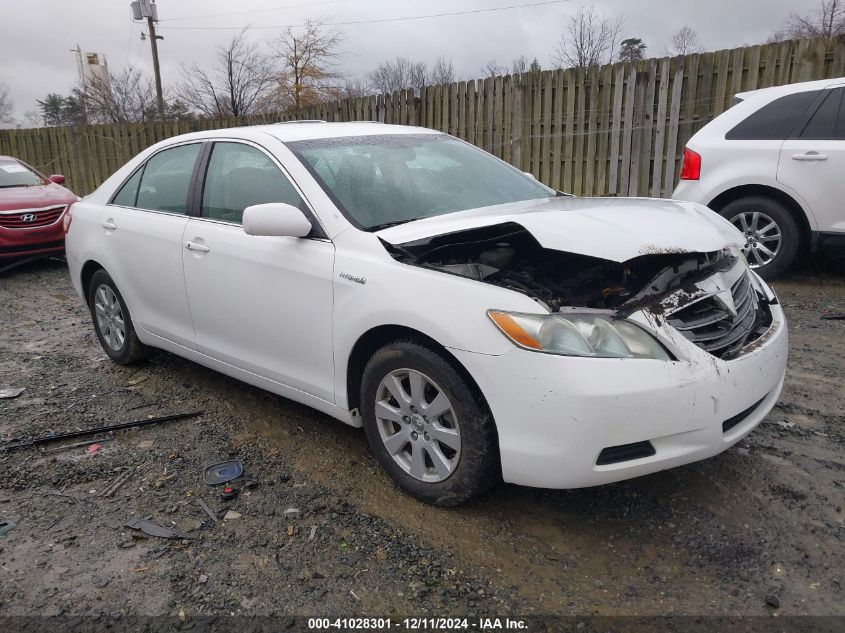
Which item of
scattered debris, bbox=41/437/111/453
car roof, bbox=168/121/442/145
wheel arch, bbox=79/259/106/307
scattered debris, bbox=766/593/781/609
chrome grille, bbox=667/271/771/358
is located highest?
car roof, bbox=168/121/442/145

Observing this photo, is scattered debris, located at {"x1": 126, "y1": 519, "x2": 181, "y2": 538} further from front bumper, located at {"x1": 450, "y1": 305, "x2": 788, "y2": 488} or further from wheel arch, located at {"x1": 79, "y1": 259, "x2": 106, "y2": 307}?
wheel arch, located at {"x1": 79, "y1": 259, "x2": 106, "y2": 307}

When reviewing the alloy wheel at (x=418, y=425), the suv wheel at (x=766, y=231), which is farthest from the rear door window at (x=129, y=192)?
the suv wheel at (x=766, y=231)

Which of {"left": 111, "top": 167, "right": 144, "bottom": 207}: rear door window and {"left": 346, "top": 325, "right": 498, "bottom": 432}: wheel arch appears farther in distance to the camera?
{"left": 111, "top": 167, "right": 144, "bottom": 207}: rear door window

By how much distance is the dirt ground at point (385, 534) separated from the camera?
2.41 metres

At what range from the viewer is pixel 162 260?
4152mm

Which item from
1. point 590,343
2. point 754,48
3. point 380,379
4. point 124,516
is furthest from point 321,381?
point 754,48

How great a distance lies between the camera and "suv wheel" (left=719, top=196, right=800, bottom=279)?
20.1 ft

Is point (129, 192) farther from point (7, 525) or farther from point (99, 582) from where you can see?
point (99, 582)

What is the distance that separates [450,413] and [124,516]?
1.61 meters

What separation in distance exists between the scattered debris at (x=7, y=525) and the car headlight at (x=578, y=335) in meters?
2.39

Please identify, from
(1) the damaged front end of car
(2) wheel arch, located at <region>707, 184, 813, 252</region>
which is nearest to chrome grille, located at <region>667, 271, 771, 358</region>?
(1) the damaged front end of car

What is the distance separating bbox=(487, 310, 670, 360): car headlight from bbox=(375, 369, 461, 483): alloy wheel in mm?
451

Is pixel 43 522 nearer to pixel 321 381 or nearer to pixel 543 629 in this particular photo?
pixel 321 381

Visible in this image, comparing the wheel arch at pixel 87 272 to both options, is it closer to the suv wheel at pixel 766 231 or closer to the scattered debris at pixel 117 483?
the scattered debris at pixel 117 483
